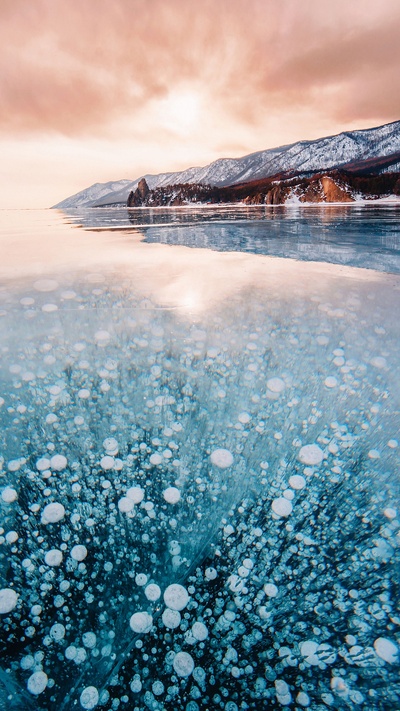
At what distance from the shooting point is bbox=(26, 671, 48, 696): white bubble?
133cm

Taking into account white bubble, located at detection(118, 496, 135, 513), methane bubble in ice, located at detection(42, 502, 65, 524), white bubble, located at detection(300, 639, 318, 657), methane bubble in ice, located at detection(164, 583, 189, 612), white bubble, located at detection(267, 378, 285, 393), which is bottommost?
white bubble, located at detection(300, 639, 318, 657)

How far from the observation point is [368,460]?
7.70ft

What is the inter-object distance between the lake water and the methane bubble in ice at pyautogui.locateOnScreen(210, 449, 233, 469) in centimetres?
2

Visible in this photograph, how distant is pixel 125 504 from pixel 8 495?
781mm

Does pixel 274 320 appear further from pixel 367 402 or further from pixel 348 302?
pixel 367 402

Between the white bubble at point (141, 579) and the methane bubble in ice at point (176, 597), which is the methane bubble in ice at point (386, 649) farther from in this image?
the white bubble at point (141, 579)

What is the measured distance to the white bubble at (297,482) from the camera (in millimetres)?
2154

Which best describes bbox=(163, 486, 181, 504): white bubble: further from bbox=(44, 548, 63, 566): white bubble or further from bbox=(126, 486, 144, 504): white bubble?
bbox=(44, 548, 63, 566): white bubble

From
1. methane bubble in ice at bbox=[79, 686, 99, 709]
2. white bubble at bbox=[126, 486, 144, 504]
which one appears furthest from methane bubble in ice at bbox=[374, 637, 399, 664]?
white bubble at bbox=[126, 486, 144, 504]

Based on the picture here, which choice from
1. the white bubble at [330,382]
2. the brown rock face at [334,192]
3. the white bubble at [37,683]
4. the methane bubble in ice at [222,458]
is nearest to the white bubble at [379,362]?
the white bubble at [330,382]

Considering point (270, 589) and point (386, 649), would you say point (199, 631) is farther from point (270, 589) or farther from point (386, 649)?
point (386, 649)

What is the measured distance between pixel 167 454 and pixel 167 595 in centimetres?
91

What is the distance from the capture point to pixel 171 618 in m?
1.55

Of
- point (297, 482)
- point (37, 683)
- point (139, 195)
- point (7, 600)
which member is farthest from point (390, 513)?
point (139, 195)
